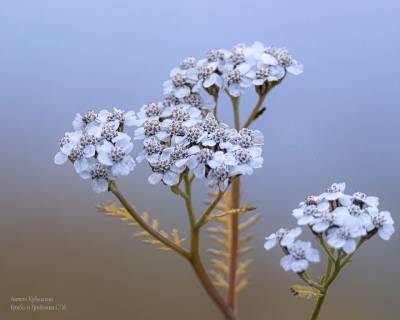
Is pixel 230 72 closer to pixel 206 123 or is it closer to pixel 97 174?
pixel 206 123

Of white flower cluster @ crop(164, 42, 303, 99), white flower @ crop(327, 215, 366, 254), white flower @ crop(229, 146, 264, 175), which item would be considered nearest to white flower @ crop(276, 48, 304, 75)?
white flower cluster @ crop(164, 42, 303, 99)

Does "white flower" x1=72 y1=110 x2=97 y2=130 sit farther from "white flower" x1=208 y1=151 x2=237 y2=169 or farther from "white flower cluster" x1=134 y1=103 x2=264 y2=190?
"white flower" x1=208 y1=151 x2=237 y2=169

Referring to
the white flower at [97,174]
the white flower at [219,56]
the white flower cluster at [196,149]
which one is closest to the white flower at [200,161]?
the white flower cluster at [196,149]

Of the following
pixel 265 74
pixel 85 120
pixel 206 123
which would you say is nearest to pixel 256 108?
pixel 265 74

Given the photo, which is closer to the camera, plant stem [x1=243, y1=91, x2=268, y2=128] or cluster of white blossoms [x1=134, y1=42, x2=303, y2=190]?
cluster of white blossoms [x1=134, y1=42, x2=303, y2=190]

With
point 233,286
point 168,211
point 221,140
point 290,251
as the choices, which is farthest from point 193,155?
point 168,211

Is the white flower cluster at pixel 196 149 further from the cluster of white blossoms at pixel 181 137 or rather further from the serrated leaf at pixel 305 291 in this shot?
the serrated leaf at pixel 305 291

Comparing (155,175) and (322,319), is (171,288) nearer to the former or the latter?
(322,319)
